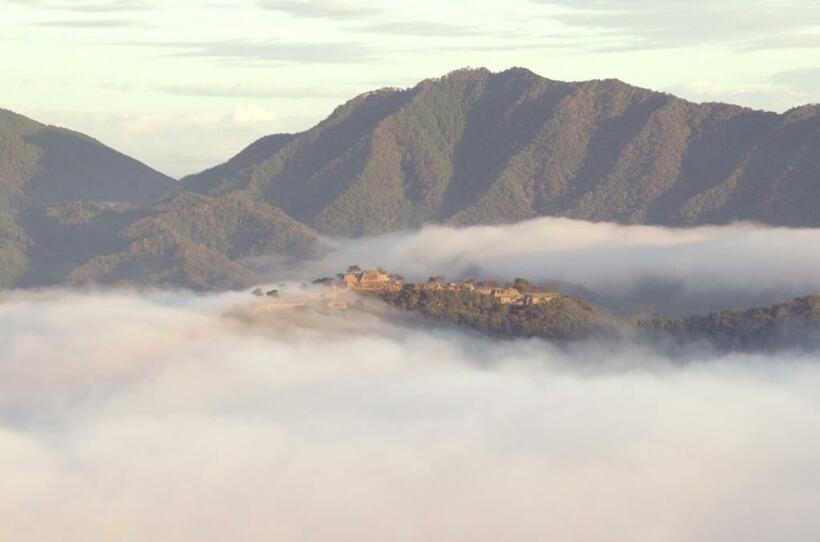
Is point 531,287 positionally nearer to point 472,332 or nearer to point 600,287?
point 472,332

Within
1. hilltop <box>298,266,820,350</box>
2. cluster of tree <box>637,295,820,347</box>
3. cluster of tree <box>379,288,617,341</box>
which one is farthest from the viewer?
cluster of tree <box>637,295,820,347</box>

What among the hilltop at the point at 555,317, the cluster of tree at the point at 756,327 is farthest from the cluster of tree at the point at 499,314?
the cluster of tree at the point at 756,327

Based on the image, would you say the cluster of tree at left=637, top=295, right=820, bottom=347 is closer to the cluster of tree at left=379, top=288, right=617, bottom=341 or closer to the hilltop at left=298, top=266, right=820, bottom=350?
the hilltop at left=298, top=266, right=820, bottom=350

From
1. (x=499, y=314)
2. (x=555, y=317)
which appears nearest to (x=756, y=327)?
(x=555, y=317)

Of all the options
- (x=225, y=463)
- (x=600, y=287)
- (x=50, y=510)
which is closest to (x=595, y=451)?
(x=225, y=463)

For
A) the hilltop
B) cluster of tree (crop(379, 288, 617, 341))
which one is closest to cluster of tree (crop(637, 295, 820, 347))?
the hilltop

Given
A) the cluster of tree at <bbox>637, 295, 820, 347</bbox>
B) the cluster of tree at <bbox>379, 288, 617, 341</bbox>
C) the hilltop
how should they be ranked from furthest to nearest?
the cluster of tree at <bbox>637, 295, 820, 347</bbox> < the hilltop < the cluster of tree at <bbox>379, 288, 617, 341</bbox>

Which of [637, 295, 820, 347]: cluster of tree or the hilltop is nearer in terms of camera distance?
the hilltop

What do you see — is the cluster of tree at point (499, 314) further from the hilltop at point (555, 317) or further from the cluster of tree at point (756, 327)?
the cluster of tree at point (756, 327)

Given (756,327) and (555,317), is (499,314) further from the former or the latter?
(756,327)

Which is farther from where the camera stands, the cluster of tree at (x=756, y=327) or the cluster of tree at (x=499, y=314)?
the cluster of tree at (x=756, y=327)

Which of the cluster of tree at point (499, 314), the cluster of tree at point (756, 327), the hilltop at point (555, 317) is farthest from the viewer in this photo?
the cluster of tree at point (756, 327)
